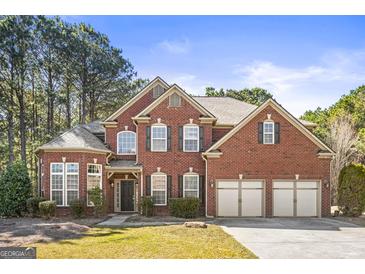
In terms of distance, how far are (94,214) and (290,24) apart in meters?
13.2

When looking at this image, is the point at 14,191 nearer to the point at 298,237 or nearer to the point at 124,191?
the point at 124,191

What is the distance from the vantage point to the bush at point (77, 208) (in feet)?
62.5

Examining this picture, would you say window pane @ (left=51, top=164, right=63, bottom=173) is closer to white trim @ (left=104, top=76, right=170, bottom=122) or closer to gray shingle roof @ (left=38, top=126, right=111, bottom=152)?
gray shingle roof @ (left=38, top=126, right=111, bottom=152)

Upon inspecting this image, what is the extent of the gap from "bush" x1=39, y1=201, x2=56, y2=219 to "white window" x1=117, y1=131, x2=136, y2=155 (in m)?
5.20

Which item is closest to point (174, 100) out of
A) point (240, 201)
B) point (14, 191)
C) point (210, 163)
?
point (210, 163)

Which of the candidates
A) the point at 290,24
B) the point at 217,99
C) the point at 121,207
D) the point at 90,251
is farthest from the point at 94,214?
the point at 290,24

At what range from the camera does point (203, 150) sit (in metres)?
21.0

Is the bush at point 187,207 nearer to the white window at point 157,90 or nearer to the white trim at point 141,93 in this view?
the white trim at point 141,93

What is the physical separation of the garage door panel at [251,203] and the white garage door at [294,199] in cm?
83

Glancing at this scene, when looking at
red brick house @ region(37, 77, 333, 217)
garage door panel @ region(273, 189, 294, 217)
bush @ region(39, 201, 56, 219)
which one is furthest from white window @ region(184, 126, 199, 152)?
bush @ region(39, 201, 56, 219)

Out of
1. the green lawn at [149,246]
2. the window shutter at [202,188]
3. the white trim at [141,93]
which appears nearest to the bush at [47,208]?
the green lawn at [149,246]

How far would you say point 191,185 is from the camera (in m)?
20.9
